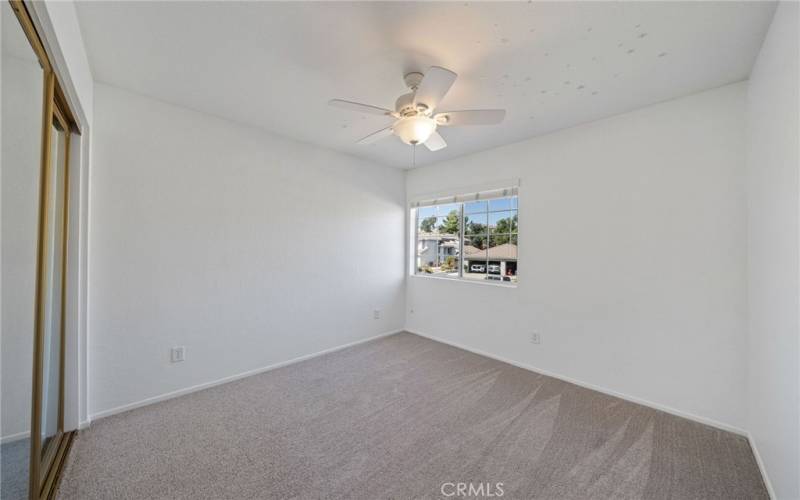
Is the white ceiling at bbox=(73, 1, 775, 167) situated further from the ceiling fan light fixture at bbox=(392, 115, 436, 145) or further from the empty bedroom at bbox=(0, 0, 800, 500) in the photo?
the ceiling fan light fixture at bbox=(392, 115, 436, 145)

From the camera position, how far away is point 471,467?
176cm

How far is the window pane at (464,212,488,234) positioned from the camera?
12.4 ft

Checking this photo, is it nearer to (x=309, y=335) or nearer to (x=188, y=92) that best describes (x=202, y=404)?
(x=309, y=335)

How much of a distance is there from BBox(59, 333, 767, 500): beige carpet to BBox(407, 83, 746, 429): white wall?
36 centimetres

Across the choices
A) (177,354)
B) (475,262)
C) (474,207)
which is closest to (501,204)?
(474,207)

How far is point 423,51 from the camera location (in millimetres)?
1800

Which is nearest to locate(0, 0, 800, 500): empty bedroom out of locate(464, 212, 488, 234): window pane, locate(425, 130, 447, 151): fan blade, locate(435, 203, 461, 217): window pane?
locate(464, 212, 488, 234): window pane

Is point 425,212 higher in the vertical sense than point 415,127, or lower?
lower

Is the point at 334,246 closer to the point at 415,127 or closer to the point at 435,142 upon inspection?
the point at 435,142

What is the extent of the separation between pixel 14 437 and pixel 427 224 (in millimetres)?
3992

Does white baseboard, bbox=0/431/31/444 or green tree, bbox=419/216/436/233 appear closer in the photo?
white baseboard, bbox=0/431/31/444

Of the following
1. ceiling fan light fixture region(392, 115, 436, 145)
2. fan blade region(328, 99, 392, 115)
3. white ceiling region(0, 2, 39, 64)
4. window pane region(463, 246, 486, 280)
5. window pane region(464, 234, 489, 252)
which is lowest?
window pane region(463, 246, 486, 280)

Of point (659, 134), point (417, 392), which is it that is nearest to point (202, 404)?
point (417, 392)

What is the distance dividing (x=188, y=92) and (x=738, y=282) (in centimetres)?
427
